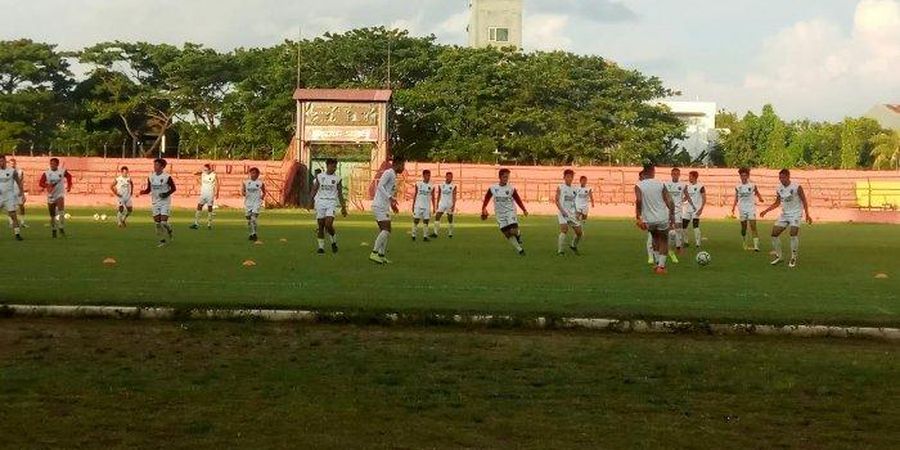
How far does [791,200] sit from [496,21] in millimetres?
79925

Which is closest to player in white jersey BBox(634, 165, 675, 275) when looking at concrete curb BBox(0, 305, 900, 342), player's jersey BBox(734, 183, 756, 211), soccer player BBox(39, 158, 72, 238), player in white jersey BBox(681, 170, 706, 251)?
player in white jersey BBox(681, 170, 706, 251)

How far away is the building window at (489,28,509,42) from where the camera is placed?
101375 mm

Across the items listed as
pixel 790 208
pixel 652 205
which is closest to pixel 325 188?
pixel 652 205

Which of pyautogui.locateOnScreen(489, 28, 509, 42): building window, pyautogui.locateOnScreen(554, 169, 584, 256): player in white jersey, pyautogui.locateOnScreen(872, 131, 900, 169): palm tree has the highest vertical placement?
pyautogui.locateOnScreen(489, 28, 509, 42): building window

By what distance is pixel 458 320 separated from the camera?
12.9 m

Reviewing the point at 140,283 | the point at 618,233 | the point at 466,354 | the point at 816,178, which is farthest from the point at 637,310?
the point at 816,178

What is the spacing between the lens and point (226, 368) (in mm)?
9898

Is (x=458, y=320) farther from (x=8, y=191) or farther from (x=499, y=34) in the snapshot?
(x=499, y=34)

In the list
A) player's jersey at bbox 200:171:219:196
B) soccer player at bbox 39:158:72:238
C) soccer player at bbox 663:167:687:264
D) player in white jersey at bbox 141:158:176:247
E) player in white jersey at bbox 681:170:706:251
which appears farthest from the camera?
player's jersey at bbox 200:171:219:196

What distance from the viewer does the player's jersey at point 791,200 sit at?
23766mm

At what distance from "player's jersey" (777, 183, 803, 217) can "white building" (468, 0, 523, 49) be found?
78277 mm

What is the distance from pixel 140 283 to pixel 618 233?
944 inches

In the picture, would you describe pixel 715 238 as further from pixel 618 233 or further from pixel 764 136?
pixel 764 136

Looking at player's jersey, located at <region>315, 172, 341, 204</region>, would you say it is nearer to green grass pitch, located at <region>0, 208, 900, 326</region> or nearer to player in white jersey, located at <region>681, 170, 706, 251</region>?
green grass pitch, located at <region>0, 208, 900, 326</region>
